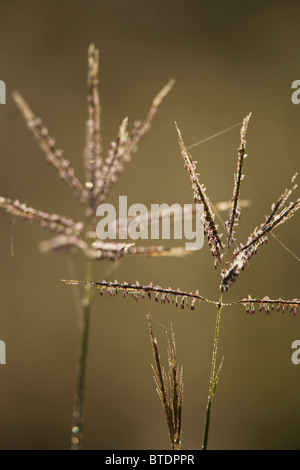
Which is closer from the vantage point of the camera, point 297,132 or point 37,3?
point 37,3

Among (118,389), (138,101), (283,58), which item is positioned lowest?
(118,389)

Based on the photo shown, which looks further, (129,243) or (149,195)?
(149,195)

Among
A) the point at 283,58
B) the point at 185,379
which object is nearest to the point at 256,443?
the point at 185,379

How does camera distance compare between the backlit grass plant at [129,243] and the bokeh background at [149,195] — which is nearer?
the backlit grass plant at [129,243]

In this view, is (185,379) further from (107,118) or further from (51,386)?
(107,118)

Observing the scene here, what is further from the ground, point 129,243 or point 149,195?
point 149,195

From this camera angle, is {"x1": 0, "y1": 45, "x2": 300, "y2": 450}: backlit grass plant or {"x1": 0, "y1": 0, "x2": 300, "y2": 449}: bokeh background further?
{"x1": 0, "y1": 0, "x2": 300, "y2": 449}: bokeh background

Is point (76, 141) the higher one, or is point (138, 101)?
point (138, 101)

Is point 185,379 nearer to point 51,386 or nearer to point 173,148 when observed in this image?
point 51,386
